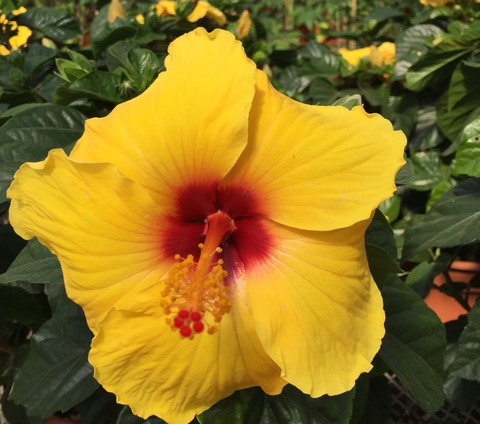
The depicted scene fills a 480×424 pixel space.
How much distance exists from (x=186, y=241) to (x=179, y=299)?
0.10 meters

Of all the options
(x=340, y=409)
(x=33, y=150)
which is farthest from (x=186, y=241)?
(x=33, y=150)

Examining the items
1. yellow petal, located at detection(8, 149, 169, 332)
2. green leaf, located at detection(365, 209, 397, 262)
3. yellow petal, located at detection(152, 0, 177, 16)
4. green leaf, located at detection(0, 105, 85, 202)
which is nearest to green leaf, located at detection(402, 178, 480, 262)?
green leaf, located at detection(365, 209, 397, 262)

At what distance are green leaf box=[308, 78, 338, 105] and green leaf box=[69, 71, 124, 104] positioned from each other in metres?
0.87

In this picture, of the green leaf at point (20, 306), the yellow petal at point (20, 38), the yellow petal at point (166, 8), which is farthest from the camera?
the yellow petal at point (20, 38)

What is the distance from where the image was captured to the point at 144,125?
56 cm

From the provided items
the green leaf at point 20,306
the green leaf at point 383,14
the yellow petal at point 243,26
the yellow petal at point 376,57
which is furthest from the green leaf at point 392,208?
the green leaf at point 20,306

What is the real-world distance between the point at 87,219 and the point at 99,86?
19.7 inches

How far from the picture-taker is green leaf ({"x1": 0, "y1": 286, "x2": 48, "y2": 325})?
105 cm

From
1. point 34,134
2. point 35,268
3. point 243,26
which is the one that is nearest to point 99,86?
point 34,134

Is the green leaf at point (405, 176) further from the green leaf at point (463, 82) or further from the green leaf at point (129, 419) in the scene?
the green leaf at point (463, 82)

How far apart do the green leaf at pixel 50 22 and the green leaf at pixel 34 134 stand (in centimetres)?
86

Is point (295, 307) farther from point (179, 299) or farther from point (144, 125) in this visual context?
point (144, 125)

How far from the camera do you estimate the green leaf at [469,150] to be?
94cm

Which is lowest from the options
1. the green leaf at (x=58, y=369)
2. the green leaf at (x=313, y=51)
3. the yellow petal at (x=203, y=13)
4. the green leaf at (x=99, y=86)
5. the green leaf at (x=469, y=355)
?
the green leaf at (x=313, y=51)
